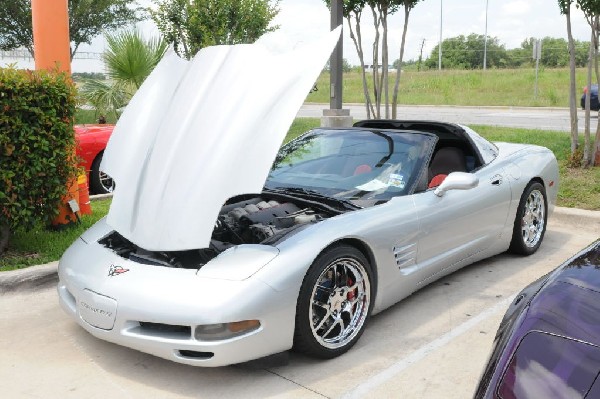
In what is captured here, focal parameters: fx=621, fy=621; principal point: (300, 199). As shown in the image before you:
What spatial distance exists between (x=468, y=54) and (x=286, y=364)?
2578 inches

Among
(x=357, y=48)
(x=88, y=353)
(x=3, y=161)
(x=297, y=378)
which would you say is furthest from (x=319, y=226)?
(x=357, y=48)

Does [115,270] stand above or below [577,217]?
above

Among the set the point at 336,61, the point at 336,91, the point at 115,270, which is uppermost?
the point at 336,61

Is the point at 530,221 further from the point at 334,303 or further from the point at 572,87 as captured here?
the point at 572,87

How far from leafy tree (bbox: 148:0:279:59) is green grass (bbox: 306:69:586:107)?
1752 centimetres

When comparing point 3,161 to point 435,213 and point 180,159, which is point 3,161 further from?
point 435,213

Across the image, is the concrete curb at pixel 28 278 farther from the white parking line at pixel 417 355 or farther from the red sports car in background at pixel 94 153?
the red sports car in background at pixel 94 153

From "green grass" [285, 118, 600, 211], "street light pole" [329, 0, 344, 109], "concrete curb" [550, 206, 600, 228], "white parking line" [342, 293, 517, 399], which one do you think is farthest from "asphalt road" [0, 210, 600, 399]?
"street light pole" [329, 0, 344, 109]

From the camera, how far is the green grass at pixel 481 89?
27266 millimetres

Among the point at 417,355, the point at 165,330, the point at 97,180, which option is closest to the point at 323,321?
the point at 417,355

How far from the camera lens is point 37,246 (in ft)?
17.4

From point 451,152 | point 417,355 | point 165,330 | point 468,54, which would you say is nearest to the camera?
point 165,330

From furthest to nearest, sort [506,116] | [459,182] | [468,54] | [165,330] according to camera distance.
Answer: [468,54], [506,116], [459,182], [165,330]

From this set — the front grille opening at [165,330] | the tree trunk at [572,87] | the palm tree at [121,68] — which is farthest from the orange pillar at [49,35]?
the tree trunk at [572,87]
